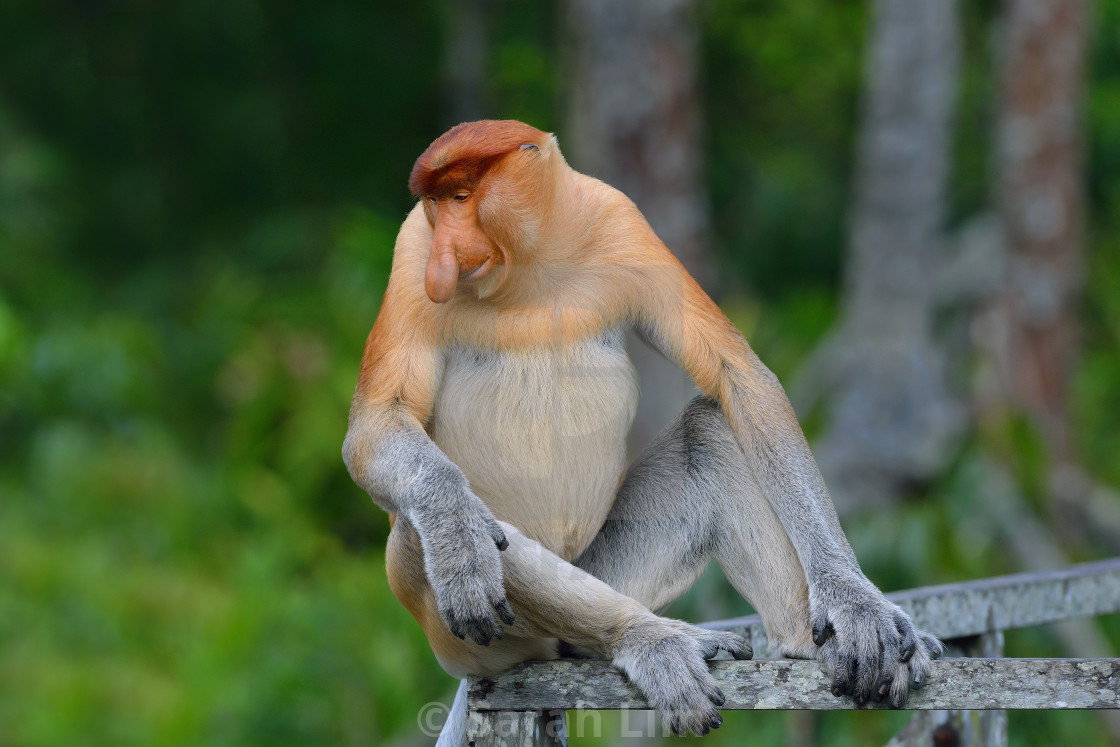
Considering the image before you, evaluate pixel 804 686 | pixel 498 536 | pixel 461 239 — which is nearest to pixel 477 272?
pixel 461 239

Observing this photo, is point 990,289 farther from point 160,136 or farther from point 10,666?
point 160,136

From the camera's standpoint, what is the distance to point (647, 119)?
5.14 metres

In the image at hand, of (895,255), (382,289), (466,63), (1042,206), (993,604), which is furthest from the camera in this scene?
(466,63)

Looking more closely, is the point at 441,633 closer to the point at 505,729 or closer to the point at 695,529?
the point at 505,729

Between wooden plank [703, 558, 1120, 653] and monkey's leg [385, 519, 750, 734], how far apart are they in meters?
0.36

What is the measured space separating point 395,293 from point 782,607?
2.95ft

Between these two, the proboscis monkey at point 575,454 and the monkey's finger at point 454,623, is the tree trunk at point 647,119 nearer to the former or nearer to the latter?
the proboscis monkey at point 575,454

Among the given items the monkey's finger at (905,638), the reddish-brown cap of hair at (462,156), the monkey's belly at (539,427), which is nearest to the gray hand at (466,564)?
the monkey's belly at (539,427)

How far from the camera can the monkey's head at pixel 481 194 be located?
6.65 ft

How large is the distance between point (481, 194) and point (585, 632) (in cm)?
77

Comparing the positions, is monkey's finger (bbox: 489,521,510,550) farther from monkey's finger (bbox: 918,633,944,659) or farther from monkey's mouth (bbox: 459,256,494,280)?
monkey's finger (bbox: 918,633,944,659)

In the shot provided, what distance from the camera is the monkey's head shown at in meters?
2.03

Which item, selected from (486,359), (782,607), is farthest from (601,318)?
(782,607)

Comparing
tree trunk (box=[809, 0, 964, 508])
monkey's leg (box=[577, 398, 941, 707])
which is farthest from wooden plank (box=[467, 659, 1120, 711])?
tree trunk (box=[809, 0, 964, 508])
